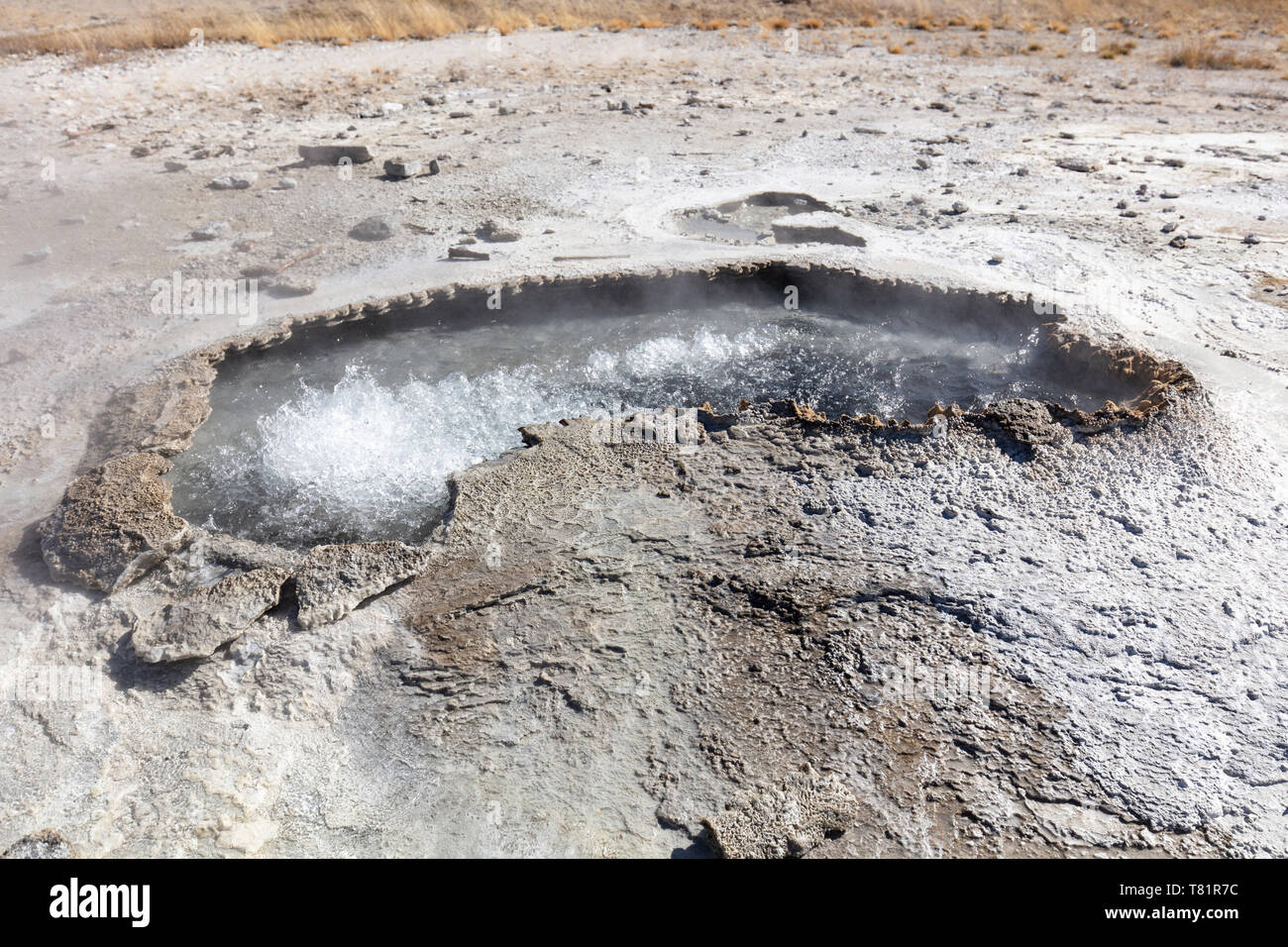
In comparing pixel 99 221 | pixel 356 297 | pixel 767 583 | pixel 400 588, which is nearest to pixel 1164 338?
pixel 767 583

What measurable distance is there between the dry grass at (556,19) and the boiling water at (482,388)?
11.3m

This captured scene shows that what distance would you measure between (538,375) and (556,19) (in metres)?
14.1

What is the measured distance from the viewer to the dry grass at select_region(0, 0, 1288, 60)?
587 inches

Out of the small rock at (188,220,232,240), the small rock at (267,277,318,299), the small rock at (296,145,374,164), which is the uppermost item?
the small rock at (296,145,374,164)

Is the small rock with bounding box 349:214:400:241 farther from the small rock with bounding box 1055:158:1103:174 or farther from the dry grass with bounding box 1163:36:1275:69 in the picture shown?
the dry grass with bounding box 1163:36:1275:69

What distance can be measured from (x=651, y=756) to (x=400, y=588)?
1576 millimetres

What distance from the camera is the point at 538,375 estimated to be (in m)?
6.53

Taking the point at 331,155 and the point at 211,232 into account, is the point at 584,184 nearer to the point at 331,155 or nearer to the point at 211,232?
the point at 331,155

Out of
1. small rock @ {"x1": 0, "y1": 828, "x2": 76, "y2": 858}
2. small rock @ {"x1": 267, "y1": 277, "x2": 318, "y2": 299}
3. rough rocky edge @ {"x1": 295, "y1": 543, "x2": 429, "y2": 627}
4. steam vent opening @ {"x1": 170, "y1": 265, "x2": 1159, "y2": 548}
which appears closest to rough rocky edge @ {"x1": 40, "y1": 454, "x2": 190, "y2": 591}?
steam vent opening @ {"x1": 170, "y1": 265, "x2": 1159, "y2": 548}

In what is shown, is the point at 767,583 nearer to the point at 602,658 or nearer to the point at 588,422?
the point at 602,658

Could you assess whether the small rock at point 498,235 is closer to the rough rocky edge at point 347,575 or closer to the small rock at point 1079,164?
the rough rocky edge at point 347,575

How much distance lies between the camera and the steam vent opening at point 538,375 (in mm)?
5316

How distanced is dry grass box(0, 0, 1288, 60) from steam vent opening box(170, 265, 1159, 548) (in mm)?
11059

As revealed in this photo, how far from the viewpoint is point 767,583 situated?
172 inches
